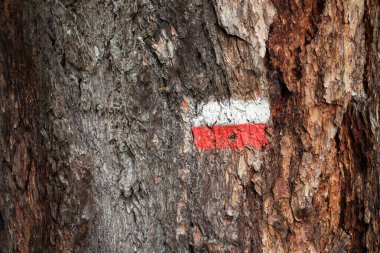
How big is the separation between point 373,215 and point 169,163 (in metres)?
0.55

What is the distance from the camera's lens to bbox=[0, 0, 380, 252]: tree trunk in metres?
1.21

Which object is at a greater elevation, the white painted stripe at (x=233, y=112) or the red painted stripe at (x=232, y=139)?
the white painted stripe at (x=233, y=112)

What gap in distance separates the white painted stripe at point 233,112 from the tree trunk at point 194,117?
2 centimetres

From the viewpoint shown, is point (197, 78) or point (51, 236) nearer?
point (197, 78)

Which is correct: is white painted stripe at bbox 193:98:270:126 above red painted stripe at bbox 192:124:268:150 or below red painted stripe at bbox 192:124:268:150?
above

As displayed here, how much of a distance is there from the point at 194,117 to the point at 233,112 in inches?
3.8

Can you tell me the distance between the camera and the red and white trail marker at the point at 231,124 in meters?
1.23

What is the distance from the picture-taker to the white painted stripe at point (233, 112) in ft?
4.02

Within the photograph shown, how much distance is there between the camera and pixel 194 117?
4.04 ft

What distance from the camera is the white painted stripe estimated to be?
123cm

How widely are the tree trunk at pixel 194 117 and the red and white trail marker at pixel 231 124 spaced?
17 millimetres

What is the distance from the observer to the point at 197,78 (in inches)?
47.7

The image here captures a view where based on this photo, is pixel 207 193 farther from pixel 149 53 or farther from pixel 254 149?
pixel 149 53

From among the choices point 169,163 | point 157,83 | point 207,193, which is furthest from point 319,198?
point 157,83
